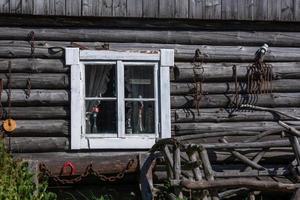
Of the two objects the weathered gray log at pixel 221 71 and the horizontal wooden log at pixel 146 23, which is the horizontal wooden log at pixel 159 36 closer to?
the horizontal wooden log at pixel 146 23

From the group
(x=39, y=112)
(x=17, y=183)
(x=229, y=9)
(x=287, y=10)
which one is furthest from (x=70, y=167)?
(x=287, y=10)

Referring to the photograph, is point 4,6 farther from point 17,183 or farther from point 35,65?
point 17,183

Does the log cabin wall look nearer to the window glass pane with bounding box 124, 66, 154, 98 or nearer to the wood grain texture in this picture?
the wood grain texture

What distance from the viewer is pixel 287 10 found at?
33.3 feet

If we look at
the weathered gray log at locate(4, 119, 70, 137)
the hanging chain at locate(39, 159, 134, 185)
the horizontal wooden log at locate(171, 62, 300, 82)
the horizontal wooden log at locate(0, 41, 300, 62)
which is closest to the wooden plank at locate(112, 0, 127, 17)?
the horizontal wooden log at locate(0, 41, 300, 62)

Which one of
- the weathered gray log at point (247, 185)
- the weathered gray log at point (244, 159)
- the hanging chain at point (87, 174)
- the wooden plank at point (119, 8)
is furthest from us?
the wooden plank at point (119, 8)

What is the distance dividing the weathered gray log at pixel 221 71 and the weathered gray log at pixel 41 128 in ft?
5.30

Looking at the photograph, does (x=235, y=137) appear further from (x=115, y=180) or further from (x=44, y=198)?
(x=44, y=198)

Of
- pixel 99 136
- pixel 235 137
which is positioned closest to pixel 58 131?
pixel 99 136

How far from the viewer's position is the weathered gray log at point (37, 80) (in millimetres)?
9500

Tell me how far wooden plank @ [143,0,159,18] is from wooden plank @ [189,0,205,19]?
1.51 ft

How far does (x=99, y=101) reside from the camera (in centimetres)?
979

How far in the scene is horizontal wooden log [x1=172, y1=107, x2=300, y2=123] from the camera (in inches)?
388

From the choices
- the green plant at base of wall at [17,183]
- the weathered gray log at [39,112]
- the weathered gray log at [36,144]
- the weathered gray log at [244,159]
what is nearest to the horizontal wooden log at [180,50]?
the weathered gray log at [39,112]
